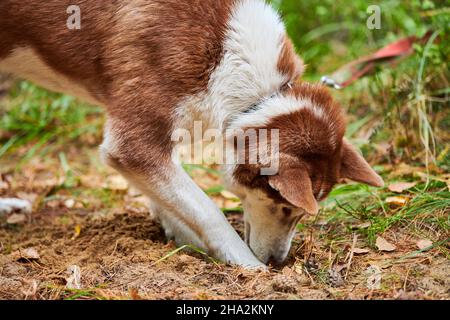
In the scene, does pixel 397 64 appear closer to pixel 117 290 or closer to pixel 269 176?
pixel 269 176

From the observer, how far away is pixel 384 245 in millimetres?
3273

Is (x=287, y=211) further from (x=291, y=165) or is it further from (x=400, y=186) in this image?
(x=400, y=186)

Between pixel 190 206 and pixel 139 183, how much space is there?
34 cm

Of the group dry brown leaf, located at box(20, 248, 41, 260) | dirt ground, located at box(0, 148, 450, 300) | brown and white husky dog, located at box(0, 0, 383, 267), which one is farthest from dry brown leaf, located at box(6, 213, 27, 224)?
brown and white husky dog, located at box(0, 0, 383, 267)

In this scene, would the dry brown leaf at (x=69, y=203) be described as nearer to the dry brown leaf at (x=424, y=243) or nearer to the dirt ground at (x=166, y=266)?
the dirt ground at (x=166, y=266)

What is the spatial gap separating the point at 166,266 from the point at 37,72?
1543mm

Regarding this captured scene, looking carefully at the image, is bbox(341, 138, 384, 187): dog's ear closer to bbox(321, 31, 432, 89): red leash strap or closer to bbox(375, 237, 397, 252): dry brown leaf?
bbox(375, 237, 397, 252): dry brown leaf

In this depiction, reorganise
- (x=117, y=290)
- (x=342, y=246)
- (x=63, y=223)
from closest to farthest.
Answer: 1. (x=117, y=290)
2. (x=342, y=246)
3. (x=63, y=223)

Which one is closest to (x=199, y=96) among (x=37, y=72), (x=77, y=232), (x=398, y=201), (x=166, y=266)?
(x=166, y=266)

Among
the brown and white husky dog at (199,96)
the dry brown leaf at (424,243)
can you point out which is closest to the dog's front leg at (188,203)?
the brown and white husky dog at (199,96)

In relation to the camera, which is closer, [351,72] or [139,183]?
[139,183]
